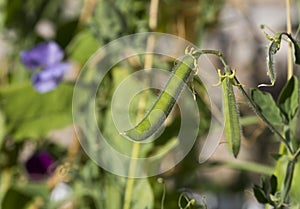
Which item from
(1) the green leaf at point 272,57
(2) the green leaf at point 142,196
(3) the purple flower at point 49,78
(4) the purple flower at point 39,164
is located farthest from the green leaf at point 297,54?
(4) the purple flower at point 39,164

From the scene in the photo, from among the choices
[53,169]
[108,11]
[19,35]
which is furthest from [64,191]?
[108,11]

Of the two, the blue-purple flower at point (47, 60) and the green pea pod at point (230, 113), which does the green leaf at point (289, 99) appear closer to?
the green pea pod at point (230, 113)

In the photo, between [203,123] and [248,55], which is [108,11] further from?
[248,55]

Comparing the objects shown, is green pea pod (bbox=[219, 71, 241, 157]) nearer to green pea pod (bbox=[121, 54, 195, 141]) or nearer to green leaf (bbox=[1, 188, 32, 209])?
green pea pod (bbox=[121, 54, 195, 141])

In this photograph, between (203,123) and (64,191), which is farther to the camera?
(64,191)

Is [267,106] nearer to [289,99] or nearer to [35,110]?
[289,99]

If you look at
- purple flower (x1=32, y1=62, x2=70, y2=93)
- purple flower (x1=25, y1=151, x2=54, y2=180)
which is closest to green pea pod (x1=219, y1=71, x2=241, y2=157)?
purple flower (x1=32, y1=62, x2=70, y2=93)
